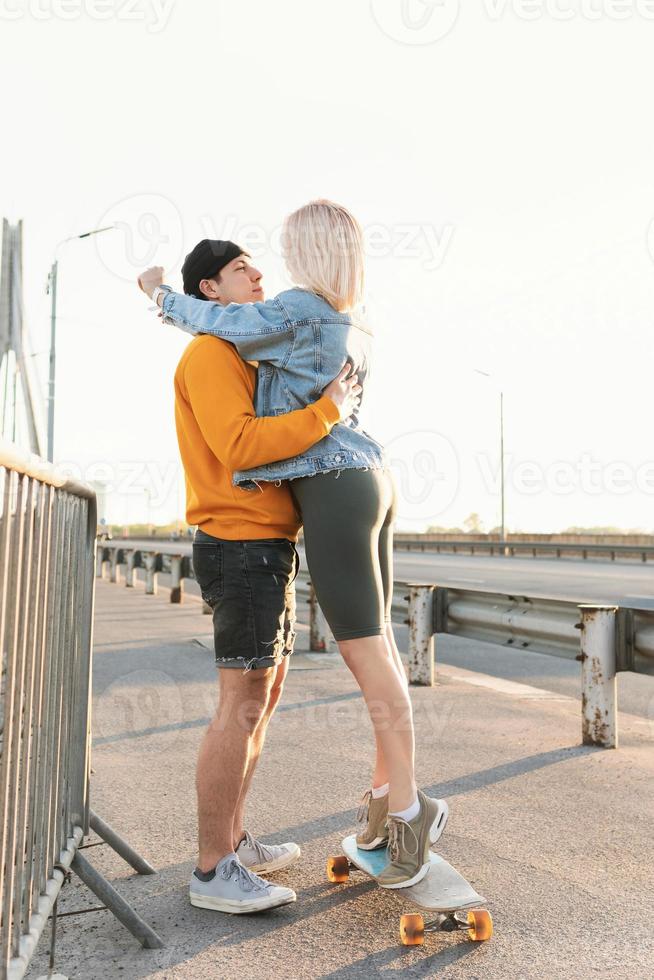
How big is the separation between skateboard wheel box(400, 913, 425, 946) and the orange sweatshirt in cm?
109

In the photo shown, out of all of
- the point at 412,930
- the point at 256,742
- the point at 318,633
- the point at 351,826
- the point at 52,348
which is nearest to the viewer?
the point at 412,930

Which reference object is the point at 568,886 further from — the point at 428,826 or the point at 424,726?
the point at 424,726

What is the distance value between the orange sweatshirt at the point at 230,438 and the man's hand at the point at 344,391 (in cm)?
3

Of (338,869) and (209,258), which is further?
(209,258)

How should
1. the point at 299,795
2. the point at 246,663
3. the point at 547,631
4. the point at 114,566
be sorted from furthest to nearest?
the point at 114,566, the point at 547,631, the point at 299,795, the point at 246,663

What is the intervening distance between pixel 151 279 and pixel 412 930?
2023 millimetres

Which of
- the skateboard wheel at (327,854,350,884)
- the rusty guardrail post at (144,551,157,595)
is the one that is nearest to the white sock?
the skateboard wheel at (327,854,350,884)

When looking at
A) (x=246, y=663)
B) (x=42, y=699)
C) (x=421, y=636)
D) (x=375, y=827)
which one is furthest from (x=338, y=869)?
(x=421, y=636)

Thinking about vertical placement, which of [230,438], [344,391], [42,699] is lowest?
[42,699]

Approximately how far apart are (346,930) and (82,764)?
0.92 m

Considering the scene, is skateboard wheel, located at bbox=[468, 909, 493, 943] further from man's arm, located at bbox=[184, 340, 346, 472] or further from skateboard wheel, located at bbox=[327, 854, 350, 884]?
man's arm, located at bbox=[184, 340, 346, 472]

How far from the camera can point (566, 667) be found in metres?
8.15

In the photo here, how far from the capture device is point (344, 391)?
8.77ft

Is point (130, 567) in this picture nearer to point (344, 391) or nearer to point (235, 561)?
point (235, 561)
